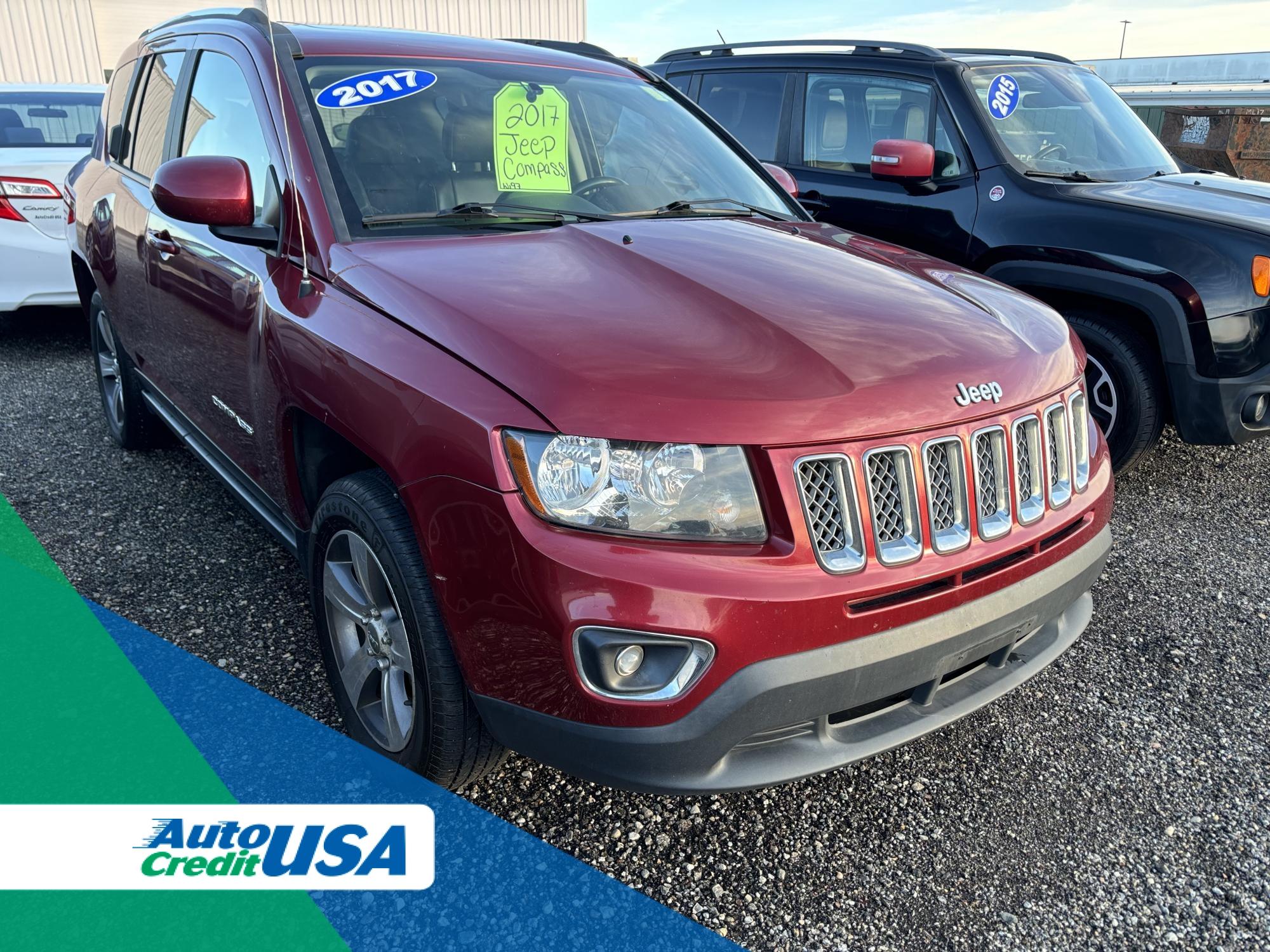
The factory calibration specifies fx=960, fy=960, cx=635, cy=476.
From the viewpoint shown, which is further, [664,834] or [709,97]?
[709,97]

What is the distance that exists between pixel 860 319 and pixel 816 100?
12.0 feet

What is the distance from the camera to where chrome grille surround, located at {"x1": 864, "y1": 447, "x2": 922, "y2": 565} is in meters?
1.84

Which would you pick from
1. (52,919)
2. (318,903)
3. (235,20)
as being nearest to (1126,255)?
(235,20)

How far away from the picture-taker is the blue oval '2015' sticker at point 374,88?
263 cm

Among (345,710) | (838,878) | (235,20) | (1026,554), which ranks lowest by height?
(838,878)

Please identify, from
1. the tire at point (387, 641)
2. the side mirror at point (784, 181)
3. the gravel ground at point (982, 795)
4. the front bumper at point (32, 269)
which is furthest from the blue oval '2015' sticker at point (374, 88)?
the front bumper at point (32, 269)

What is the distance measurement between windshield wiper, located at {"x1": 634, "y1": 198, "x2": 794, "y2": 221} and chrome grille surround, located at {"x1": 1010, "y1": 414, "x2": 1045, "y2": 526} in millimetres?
1283

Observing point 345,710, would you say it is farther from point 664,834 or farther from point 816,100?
point 816,100

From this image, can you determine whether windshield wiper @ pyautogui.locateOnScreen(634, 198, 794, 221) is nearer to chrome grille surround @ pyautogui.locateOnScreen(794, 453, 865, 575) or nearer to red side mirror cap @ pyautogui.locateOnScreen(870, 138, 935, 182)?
chrome grille surround @ pyautogui.locateOnScreen(794, 453, 865, 575)

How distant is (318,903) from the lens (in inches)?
79.3

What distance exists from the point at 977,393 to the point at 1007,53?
4.02 m

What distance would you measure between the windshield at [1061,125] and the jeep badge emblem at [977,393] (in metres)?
2.98

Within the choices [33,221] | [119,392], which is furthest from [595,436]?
[33,221]

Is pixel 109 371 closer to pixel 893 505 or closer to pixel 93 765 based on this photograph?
pixel 93 765
